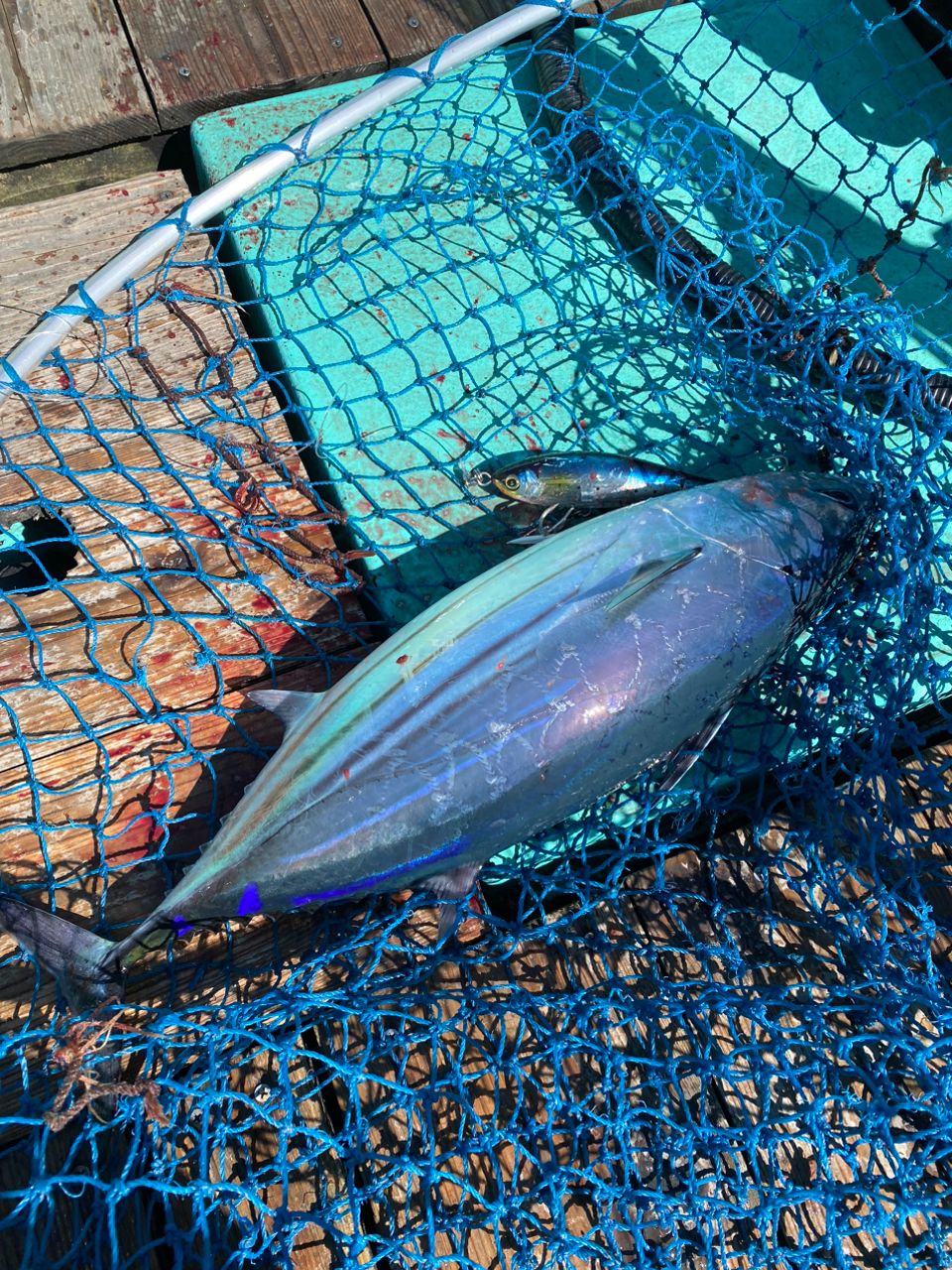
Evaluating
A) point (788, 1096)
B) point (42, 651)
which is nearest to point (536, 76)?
point (42, 651)

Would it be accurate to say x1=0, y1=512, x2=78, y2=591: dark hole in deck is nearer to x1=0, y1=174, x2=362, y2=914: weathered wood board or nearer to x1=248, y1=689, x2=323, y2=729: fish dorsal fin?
x1=0, y1=174, x2=362, y2=914: weathered wood board

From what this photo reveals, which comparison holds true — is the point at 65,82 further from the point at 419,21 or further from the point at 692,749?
the point at 692,749

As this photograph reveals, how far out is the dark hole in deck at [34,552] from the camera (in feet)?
7.73

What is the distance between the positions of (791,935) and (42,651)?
2032 mm

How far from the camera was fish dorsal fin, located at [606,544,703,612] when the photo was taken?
182 centimetres

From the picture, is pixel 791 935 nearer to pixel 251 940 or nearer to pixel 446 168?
pixel 251 940

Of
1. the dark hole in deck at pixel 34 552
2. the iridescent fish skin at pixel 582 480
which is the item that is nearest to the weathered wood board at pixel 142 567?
the dark hole in deck at pixel 34 552

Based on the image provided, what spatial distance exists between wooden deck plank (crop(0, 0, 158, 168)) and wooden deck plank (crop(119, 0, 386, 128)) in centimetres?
8

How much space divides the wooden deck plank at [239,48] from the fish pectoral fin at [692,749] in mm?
2619

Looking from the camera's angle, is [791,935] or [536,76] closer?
[791,935]

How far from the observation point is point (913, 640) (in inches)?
79.0

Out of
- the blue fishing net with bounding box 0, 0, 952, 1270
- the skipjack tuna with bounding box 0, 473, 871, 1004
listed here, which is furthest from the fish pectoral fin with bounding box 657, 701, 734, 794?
the blue fishing net with bounding box 0, 0, 952, 1270

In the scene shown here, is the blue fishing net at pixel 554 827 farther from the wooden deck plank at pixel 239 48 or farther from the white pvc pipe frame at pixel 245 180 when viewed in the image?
the wooden deck plank at pixel 239 48

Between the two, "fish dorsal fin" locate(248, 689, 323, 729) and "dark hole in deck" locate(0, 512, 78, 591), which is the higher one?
"dark hole in deck" locate(0, 512, 78, 591)
